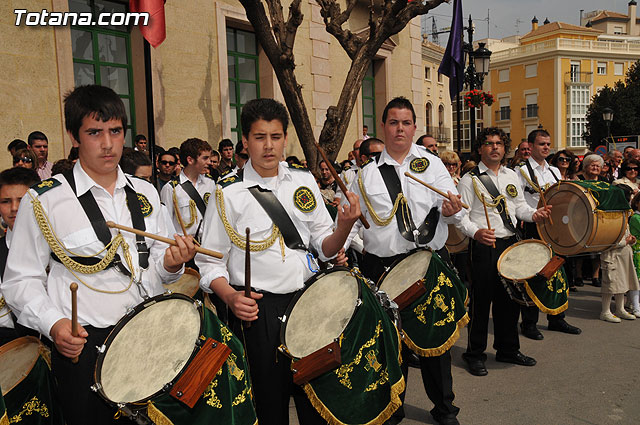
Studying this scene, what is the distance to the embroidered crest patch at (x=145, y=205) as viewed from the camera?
2566 millimetres

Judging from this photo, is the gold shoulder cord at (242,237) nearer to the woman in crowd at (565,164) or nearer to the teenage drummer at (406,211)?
the teenage drummer at (406,211)

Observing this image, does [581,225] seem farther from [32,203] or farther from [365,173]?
[32,203]

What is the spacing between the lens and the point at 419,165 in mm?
4059

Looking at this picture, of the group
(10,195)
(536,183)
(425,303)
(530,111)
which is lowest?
(425,303)

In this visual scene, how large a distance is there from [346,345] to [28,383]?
156cm

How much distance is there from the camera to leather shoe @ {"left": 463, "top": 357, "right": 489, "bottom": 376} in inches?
197

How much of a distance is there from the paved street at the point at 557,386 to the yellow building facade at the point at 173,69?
749 centimetres

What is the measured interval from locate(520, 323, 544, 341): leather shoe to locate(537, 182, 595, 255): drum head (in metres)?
1.10

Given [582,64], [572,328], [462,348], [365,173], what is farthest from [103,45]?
[582,64]

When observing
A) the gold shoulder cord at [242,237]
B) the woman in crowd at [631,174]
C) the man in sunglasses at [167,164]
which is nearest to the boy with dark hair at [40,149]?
the man in sunglasses at [167,164]


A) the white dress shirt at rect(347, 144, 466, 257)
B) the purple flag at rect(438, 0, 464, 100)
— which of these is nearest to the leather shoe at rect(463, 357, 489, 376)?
the white dress shirt at rect(347, 144, 466, 257)

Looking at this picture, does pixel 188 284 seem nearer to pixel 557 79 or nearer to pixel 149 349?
pixel 149 349

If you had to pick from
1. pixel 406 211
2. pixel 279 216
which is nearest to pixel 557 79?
pixel 406 211

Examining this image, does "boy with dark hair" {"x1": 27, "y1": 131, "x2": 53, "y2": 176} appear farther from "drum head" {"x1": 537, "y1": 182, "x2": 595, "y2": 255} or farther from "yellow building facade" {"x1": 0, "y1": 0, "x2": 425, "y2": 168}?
"drum head" {"x1": 537, "y1": 182, "x2": 595, "y2": 255}
